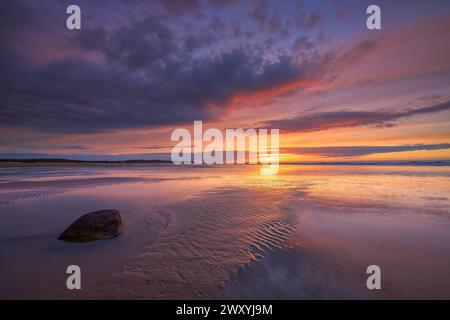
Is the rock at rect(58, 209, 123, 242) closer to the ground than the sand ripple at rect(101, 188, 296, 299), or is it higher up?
higher up

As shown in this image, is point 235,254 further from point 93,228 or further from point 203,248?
point 93,228

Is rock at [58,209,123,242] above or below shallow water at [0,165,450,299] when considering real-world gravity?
above

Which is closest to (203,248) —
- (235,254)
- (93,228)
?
(235,254)

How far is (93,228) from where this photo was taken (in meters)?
5.85

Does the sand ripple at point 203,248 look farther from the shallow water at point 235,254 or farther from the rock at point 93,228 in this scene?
the rock at point 93,228

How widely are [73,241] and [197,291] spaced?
4.21 metres

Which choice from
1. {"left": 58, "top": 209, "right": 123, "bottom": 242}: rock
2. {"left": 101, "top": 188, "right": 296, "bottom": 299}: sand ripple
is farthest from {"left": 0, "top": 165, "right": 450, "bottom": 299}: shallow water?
{"left": 58, "top": 209, "right": 123, "bottom": 242}: rock

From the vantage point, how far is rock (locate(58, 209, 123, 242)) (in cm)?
565

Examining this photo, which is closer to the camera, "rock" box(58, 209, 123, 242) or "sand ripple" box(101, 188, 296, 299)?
"sand ripple" box(101, 188, 296, 299)

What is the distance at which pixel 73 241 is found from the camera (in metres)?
5.55

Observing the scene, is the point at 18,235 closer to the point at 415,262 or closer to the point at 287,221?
the point at 287,221

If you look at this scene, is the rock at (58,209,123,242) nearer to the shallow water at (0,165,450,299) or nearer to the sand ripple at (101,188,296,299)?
the shallow water at (0,165,450,299)

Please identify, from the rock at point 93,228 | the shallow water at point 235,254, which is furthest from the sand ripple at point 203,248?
the rock at point 93,228
